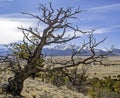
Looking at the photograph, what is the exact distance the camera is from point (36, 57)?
2258 centimetres

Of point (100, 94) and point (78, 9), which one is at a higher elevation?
point (78, 9)

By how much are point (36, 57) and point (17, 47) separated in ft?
42.5

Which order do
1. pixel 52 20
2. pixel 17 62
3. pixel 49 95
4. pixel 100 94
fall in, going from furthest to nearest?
pixel 100 94 → pixel 49 95 → pixel 17 62 → pixel 52 20

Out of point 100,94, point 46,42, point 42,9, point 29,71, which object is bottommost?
point 100,94

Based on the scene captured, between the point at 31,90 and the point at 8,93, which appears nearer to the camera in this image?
the point at 8,93

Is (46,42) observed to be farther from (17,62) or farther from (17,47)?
(17,47)

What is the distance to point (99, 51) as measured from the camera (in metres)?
25.1

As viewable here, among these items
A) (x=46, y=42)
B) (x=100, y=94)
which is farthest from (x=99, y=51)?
(x=100, y=94)

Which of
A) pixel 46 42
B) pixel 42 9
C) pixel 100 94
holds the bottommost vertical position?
pixel 100 94

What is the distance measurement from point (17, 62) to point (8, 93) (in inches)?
88.4

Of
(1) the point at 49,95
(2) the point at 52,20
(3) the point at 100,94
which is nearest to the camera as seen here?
(2) the point at 52,20

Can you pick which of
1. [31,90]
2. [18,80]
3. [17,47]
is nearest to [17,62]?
[18,80]

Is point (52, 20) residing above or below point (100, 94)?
above

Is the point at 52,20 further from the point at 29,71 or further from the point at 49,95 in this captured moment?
the point at 49,95
